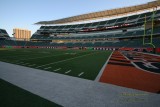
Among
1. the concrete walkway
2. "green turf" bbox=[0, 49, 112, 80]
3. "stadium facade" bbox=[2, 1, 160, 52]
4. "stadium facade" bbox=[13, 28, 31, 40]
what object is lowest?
the concrete walkway

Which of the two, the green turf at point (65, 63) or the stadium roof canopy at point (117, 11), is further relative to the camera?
the stadium roof canopy at point (117, 11)

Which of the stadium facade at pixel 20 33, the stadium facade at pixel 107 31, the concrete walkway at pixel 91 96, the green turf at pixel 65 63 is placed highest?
the stadium facade at pixel 20 33

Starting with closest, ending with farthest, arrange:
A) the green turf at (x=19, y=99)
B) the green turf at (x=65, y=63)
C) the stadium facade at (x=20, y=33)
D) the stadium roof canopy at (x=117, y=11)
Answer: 1. the green turf at (x=19, y=99)
2. the green turf at (x=65, y=63)
3. the stadium roof canopy at (x=117, y=11)
4. the stadium facade at (x=20, y=33)

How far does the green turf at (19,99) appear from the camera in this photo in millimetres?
4238

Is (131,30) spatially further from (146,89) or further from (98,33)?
(146,89)

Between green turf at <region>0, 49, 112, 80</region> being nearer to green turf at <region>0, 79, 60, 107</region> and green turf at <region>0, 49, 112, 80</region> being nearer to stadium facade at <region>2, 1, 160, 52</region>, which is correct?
green turf at <region>0, 79, 60, 107</region>

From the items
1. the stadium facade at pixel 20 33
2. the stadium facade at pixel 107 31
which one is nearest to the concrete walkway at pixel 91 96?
the stadium facade at pixel 107 31

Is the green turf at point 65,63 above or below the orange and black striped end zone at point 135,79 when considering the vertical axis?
above

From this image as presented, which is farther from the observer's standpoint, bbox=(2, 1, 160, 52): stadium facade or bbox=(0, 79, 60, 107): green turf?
bbox=(2, 1, 160, 52): stadium facade

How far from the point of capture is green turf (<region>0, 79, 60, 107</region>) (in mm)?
4238

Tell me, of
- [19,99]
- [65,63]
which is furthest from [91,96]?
[65,63]

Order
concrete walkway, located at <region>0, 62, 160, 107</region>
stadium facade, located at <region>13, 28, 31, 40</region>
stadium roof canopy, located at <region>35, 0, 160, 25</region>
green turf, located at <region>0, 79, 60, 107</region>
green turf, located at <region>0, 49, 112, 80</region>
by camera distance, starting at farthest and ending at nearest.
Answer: stadium facade, located at <region>13, 28, 31, 40</region> < stadium roof canopy, located at <region>35, 0, 160, 25</region> < green turf, located at <region>0, 49, 112, 80</region> < concrete walkway, located at <region>0, 62, 160, 107</region> < green turf, located at <region>0, 79, 60, 107</region>

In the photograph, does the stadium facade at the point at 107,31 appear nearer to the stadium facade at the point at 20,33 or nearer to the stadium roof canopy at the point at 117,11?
the stadium roof canopy at the point at 117,11

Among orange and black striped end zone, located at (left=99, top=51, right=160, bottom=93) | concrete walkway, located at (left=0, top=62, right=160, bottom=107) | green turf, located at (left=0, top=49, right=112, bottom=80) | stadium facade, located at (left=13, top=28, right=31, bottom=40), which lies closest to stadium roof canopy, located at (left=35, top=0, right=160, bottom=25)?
green turf, located at (left=0, top=49, right=112, bottom=80)
